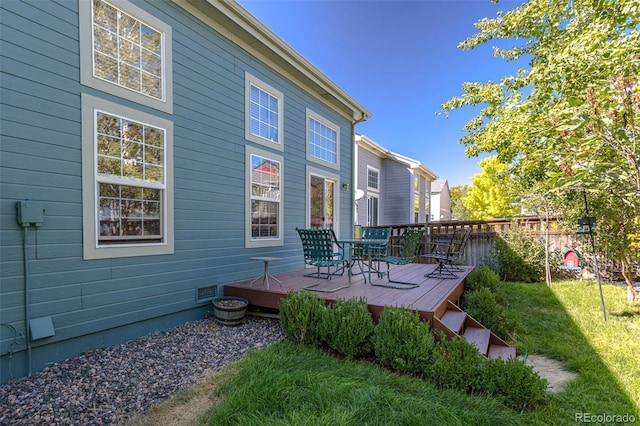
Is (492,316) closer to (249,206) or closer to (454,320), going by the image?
(454,320)

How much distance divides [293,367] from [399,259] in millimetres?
2687

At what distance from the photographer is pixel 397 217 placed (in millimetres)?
15312

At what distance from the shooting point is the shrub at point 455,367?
8.32 ft

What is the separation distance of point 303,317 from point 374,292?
1221 mm

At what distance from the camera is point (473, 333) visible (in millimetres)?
3510

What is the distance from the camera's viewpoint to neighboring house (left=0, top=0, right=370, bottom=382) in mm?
2691

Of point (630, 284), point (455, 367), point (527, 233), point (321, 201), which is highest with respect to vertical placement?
point (321, 201)

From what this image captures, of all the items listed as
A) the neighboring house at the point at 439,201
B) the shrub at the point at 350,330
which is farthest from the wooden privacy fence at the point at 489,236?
the neighboring house at the point at 439,201

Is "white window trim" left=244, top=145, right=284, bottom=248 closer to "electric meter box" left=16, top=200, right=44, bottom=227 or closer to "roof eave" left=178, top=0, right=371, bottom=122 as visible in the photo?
"roof eave" left=178, top=0, right=371, bottom=122

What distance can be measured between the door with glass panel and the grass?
4.03 m

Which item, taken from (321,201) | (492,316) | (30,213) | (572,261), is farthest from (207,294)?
(572,261)

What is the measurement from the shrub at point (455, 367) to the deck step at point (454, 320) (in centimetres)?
56

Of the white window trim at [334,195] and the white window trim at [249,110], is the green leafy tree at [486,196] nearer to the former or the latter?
the white window trim at [334,195]

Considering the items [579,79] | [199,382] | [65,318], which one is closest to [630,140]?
[579,79]
